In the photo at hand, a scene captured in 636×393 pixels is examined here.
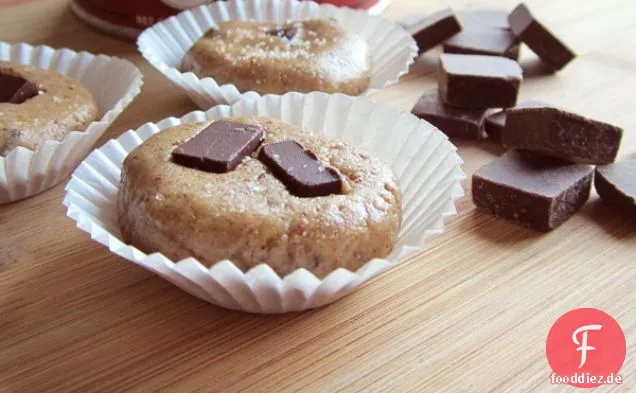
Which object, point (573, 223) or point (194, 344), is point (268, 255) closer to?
point (194, 344)

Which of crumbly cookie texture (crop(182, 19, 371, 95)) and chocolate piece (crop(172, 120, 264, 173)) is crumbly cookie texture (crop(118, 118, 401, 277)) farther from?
crumbly cookie texture (crop(182, 19, 371, 95))

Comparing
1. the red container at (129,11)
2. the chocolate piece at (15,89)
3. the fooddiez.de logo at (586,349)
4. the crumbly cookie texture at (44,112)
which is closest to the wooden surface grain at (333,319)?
the fooddiez.de logo at (586,349)

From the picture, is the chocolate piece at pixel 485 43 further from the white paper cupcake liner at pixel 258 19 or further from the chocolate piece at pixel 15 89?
the chocolate piece at pixel 15 89

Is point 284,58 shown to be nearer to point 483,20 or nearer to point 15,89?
point 15,89

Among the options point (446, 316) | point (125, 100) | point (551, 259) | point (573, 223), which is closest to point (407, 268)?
point (446, 316)

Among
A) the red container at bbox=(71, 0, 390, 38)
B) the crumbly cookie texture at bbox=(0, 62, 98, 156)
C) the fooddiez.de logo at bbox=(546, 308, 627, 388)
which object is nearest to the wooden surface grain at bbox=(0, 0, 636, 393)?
the fooddiez.de logo at bbox=(546, 308, 627, 388)

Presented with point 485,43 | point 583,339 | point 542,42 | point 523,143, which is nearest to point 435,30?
point 485,43
